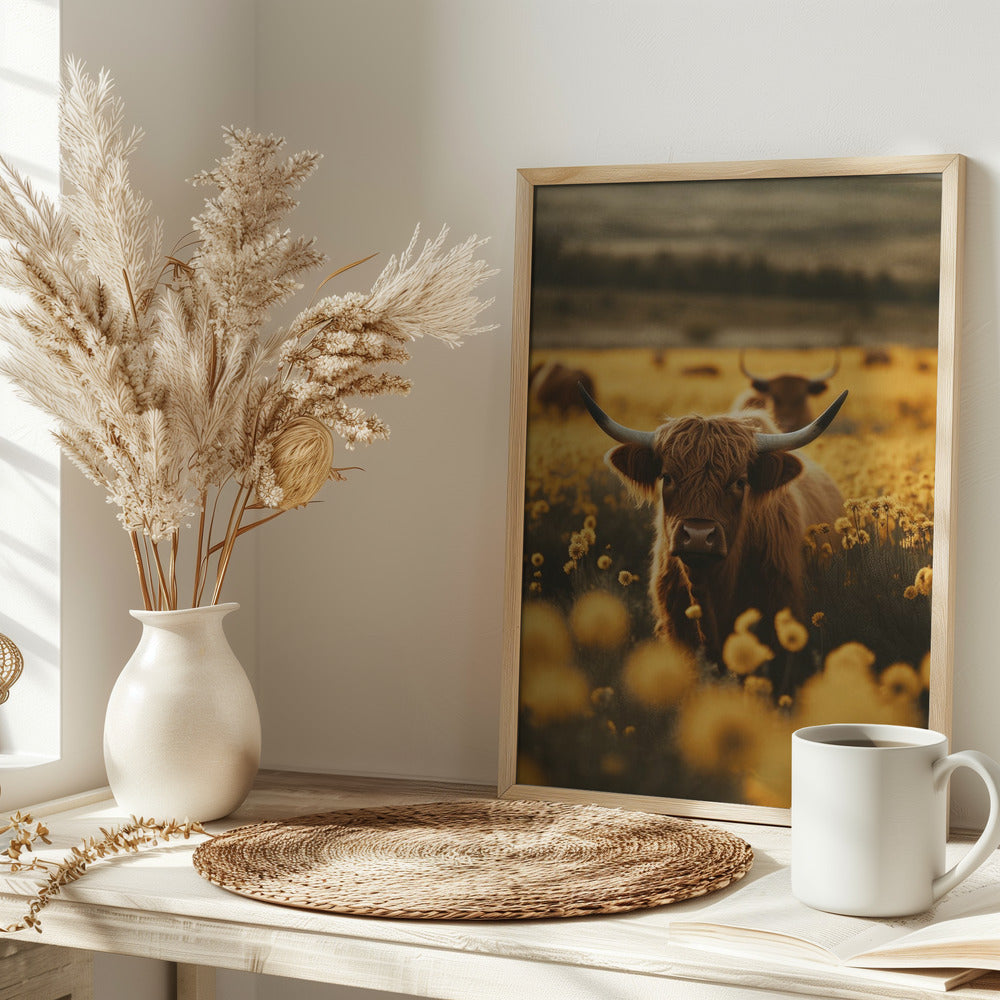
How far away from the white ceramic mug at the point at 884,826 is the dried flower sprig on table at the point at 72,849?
1.76 ft

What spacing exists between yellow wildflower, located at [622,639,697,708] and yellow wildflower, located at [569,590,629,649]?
0.03 meters

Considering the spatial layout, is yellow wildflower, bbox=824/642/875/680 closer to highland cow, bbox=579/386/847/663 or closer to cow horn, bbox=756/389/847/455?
highland cow, bbox=579/386/847/663

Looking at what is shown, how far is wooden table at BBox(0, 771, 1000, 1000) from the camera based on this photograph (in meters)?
0.72

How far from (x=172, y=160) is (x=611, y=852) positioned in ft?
2.89

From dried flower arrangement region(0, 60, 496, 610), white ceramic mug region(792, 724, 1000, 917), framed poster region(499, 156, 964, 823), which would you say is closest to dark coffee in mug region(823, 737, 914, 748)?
white ceramic mug region(792, 724, 1000, 917)

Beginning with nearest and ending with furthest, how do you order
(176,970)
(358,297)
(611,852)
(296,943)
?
(296,943) → (611,852) → (358,297) → (176,970)

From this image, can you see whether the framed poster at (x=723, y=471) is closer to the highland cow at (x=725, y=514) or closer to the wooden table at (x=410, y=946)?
the highland cow at (x=725, y=514)

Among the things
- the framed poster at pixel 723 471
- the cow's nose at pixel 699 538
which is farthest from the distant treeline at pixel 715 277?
the cow's nose at pixel 699 538

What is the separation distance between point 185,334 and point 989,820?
2.50 ft

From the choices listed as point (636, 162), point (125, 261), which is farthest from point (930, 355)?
point (125, 261)

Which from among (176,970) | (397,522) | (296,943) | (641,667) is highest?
(397,522)

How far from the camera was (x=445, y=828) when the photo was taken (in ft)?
3.32

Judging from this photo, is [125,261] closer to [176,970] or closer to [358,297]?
[358,297]

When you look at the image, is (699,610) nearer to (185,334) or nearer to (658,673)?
(658,673)
